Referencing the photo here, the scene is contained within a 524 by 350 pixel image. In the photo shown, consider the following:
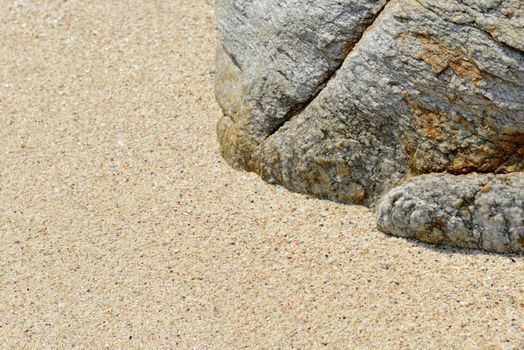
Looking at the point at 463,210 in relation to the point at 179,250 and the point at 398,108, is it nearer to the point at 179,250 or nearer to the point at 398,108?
the point at 398,108

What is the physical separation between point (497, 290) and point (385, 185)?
81cm

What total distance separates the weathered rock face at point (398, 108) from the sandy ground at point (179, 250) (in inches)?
5.7

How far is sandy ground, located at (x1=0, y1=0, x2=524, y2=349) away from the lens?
13.4ft

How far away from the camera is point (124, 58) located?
20.7 feet

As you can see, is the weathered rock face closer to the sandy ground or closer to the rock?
the rock

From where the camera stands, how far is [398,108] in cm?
436

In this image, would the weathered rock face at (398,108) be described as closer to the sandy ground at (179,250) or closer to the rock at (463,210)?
the rock at (463,210)

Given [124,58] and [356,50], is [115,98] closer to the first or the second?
[124,58]

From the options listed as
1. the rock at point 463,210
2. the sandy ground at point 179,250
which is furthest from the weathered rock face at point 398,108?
the sandy ground at point 179,250

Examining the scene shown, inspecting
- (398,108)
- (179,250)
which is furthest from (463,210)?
(179,250)

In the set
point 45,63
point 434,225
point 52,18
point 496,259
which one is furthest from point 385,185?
point 52,18

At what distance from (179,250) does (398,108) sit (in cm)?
134

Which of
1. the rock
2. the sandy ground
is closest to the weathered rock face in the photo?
the rock

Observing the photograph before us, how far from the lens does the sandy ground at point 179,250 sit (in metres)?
4.07
